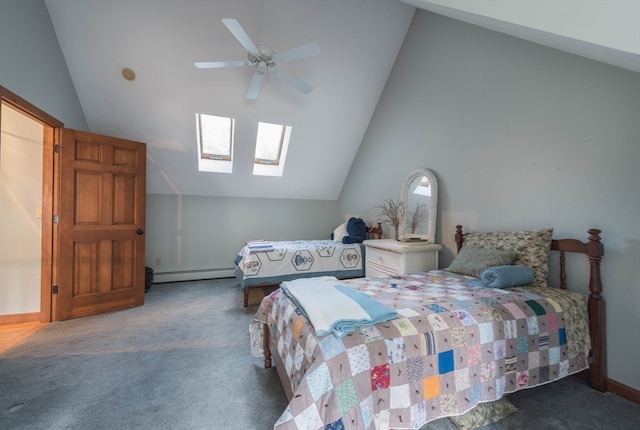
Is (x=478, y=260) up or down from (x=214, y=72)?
down

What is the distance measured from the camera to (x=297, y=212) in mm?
5344

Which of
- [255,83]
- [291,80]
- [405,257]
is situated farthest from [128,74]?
[405,257]

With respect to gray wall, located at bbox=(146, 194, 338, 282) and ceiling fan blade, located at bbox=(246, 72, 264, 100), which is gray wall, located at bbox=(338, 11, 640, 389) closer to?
ceiling fan blade, located at bbox=(246, 72, 264, 100)

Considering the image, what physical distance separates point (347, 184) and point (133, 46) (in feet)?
12.3

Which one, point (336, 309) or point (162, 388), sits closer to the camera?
point (336, 309)

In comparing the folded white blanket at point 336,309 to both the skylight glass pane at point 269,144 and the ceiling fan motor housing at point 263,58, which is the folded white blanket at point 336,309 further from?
the skylight glass pane at point 269,144

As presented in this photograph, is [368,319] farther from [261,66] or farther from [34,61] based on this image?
[34,61]

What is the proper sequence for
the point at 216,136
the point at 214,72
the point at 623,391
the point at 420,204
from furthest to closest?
the point at 216,136 → the point at 214,72 → the point at 420,204 → the point at 623,391

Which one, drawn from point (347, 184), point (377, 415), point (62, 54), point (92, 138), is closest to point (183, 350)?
Answer: point (377, 415)

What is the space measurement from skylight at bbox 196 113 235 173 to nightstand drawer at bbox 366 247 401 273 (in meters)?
2.83

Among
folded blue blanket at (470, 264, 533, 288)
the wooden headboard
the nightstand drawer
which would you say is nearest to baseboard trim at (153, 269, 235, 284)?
the nightstand drawer

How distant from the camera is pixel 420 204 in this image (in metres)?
3.21

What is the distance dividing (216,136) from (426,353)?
4.43 meters

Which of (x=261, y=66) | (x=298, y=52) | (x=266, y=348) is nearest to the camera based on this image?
(x=266, y=348)
